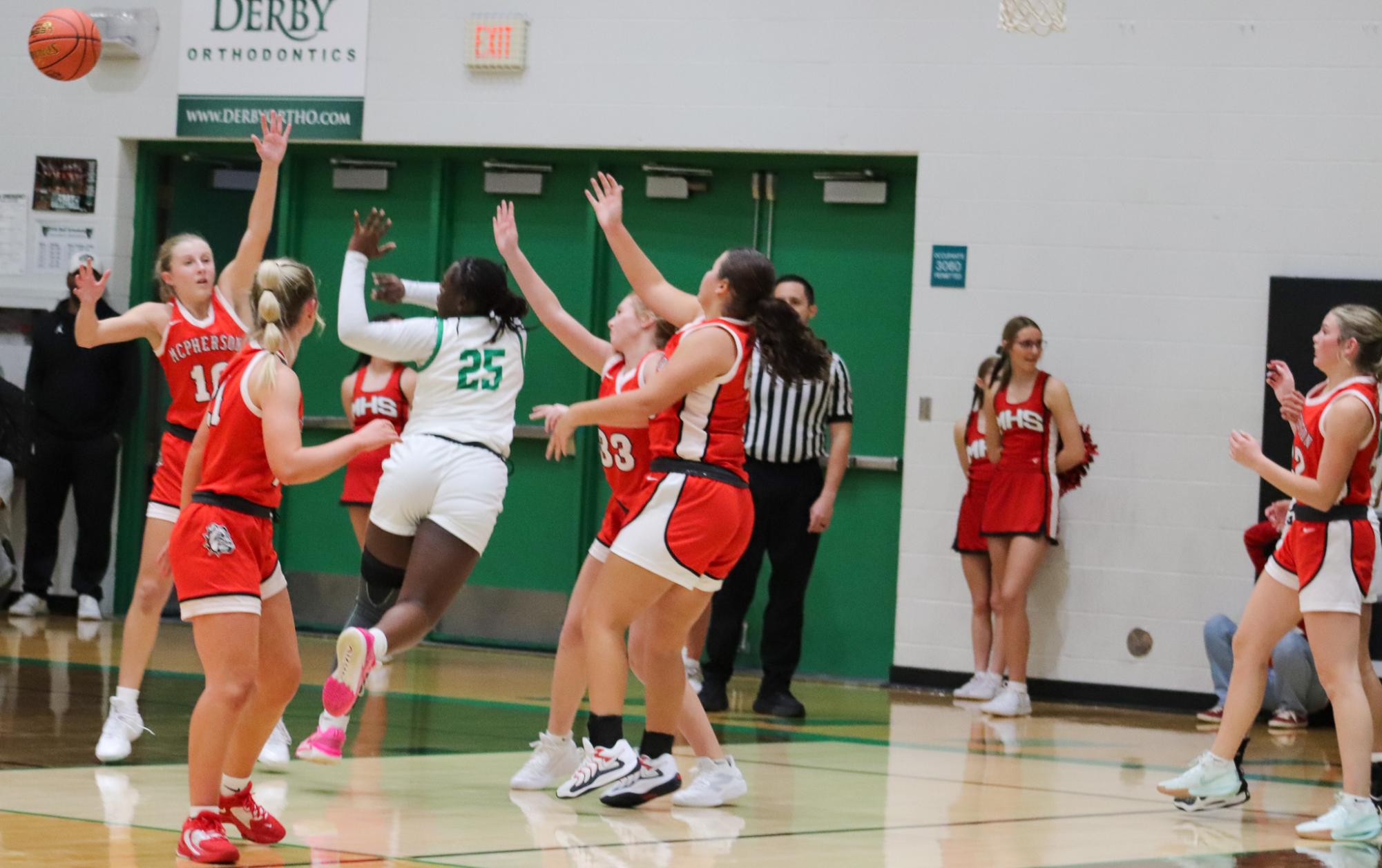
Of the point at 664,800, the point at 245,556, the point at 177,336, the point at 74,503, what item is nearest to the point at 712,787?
the point at 664,800

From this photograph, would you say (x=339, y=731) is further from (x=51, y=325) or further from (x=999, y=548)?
(x=51, y=325)

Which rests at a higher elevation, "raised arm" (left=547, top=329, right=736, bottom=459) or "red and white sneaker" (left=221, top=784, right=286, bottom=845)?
"raised arm" (left=547, top=329, right=736, bottom=459)

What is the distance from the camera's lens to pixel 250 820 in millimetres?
4500

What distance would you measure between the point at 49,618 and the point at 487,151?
3.87 metres

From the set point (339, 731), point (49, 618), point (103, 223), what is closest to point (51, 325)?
point (103, 223)

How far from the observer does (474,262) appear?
Answer: 5828 millimetres

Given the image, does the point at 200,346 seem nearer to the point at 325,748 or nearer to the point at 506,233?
the point at 506,233

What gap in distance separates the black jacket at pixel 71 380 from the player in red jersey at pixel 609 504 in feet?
18.5

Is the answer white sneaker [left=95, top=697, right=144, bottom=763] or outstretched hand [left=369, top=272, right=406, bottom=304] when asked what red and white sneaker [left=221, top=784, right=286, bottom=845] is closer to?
white sneaker [left=95, top=697, right=144, bottom=763]

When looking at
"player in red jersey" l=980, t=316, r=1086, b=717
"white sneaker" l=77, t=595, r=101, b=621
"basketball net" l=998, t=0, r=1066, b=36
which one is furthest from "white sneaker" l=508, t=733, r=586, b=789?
"white sneaker" l=77, t=595, r=101, b=621

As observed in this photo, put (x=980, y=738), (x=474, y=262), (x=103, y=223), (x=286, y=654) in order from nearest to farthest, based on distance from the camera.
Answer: (x=286, y=654) → (x=474, y=262) → (x=980, y=738) → (x=103, y=223)

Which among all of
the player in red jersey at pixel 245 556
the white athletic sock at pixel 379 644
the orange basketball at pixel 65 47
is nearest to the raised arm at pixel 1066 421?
the white athletic sock at pixel 379 644

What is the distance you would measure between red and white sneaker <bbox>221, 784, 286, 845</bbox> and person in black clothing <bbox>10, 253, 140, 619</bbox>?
23.0 ft

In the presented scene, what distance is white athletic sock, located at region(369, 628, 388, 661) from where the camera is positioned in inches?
206
